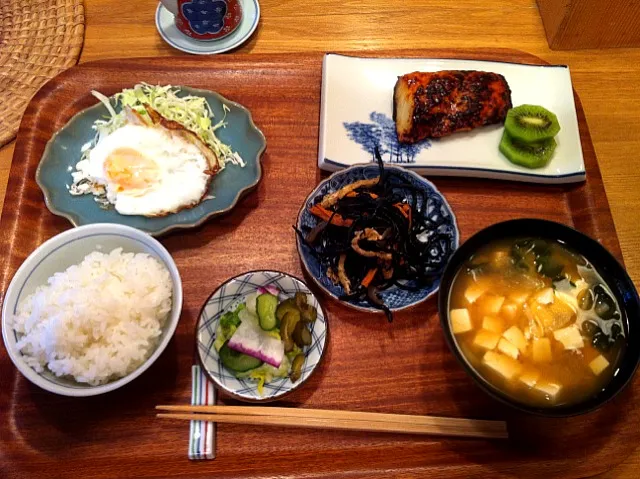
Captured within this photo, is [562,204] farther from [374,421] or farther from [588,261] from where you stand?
[374,421]

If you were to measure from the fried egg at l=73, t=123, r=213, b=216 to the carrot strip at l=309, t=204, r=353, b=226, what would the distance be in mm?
494

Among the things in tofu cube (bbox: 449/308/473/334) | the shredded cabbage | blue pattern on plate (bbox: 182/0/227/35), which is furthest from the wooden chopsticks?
blue pattern on plate (bbox: 182/0/227/35)

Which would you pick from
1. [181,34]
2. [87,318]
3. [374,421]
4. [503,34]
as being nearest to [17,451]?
[87,318]

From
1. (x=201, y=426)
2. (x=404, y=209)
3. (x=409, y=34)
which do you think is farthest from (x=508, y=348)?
(x=409, y=34)

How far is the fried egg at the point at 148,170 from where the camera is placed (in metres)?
2.25

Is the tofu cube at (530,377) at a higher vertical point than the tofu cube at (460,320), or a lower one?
lower

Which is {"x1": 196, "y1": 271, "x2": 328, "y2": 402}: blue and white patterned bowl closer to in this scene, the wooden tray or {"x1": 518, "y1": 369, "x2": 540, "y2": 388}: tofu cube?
the wooden tray

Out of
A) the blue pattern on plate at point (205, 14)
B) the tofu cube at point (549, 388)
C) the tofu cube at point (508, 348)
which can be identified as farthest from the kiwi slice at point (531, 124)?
the blue pattern on plate at point (205, 14)

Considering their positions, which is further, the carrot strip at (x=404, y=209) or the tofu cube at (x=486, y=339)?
the carrot strip at (x=404, y=209)

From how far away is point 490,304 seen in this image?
1.89 meters

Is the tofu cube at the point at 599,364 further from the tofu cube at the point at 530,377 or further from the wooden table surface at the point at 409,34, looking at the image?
the wooden table surface at the point at 409,34

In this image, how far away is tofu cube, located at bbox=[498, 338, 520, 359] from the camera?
1813 mm

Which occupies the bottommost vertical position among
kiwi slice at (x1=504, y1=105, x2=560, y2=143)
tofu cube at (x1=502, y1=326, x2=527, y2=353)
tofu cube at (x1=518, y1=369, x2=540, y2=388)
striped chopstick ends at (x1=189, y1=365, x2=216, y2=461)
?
striped chopstick ends at (x1=189, y1=365, x2=216, y2=461)

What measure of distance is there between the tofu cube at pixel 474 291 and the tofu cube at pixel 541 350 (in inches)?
9.4
